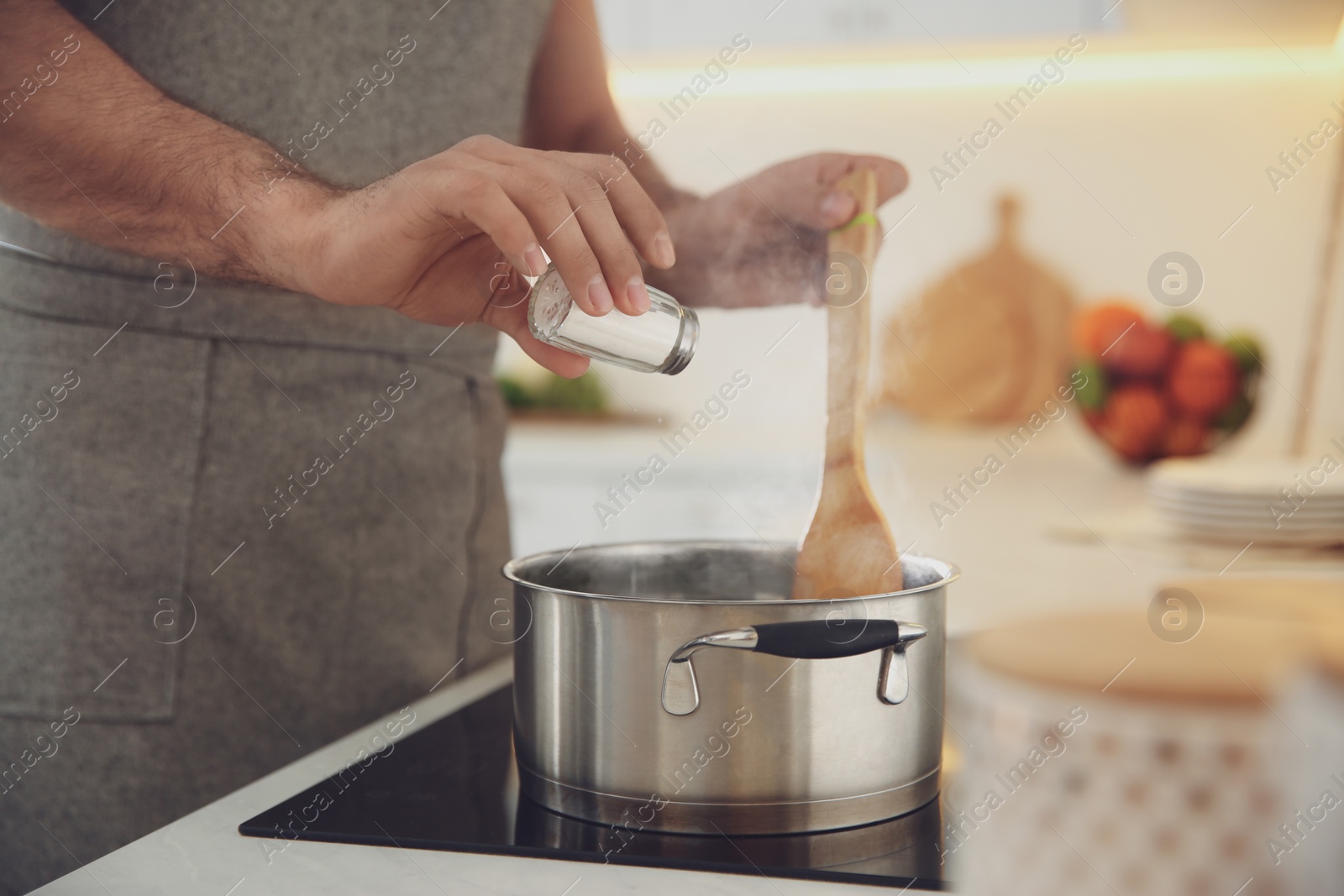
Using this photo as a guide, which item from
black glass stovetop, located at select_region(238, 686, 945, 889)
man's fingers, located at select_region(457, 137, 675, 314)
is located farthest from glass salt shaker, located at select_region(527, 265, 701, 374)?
black glass stovetop, located at select_region(238, 686, 945, 889)

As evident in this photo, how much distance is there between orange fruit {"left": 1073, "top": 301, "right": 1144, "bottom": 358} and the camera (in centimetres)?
178

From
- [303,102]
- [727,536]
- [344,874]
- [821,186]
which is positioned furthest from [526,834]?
[727,536]

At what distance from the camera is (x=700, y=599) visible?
0.61m

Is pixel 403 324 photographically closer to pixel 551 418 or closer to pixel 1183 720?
pixel 1183 720

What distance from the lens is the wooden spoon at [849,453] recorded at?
0.61m

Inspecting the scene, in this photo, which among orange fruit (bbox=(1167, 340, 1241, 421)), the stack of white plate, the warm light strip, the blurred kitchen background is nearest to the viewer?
the stack of white plate

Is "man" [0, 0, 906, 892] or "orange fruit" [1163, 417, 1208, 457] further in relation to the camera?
"orange fruit" [1163, 417, 1208, 457]

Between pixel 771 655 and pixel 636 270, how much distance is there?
0.18 meters

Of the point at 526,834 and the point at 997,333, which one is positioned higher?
the point at 997,333

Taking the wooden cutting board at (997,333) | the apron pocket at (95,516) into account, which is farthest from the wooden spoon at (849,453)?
the wooden cutting board at (997,333)

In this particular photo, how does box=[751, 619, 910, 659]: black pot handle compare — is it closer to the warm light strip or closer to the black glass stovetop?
the black glass stovetop

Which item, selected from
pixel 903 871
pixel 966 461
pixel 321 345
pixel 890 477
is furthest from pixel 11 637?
pixel 966 461

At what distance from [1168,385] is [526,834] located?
59.6 inches

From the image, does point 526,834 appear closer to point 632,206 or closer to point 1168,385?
point 632,206
